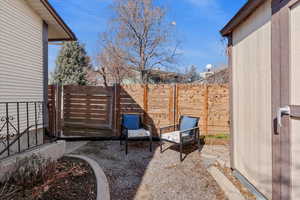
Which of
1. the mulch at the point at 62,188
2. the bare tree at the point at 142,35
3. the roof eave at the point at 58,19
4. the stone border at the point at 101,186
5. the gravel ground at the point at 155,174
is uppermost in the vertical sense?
the bare tree at the point at 142,35

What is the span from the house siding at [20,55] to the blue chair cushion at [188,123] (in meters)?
3.62

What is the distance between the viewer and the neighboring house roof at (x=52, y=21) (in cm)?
438

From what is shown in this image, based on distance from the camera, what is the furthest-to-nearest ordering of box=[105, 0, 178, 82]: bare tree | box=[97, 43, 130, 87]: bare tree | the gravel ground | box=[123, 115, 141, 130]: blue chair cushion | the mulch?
1. box=[97, 43, 130, 87]: bare tree
2. box=[105, 0, 178, 82]: bare tree
3. box=[123, 115, 141, 130]: blue chair cushion
4. the gravel ground
5. the mulch

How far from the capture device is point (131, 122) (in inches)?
219

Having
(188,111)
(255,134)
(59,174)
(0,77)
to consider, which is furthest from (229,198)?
(0,77)

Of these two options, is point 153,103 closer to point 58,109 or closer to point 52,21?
point 58,109

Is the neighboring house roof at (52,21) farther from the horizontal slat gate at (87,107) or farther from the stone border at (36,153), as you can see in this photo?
the stone border at (36,153)

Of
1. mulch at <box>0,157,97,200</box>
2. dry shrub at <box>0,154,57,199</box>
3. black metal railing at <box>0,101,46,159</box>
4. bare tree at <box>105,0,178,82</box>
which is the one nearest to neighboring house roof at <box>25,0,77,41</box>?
black metal railing at <box>0,101,46,159</box>

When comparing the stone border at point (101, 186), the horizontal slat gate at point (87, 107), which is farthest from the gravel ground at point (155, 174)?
the horizontal slat gate at point (87, 107)

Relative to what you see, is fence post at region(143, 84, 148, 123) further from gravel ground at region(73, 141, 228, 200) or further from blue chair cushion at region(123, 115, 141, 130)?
gravel ground at region(73, 141, 228, 200)

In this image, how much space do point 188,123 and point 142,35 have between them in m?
8.36

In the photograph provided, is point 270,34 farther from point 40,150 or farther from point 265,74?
point 40,150

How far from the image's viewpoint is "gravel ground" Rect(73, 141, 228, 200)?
8.93 ft

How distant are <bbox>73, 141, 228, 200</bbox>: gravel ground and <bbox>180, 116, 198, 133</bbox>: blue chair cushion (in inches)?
22.8
